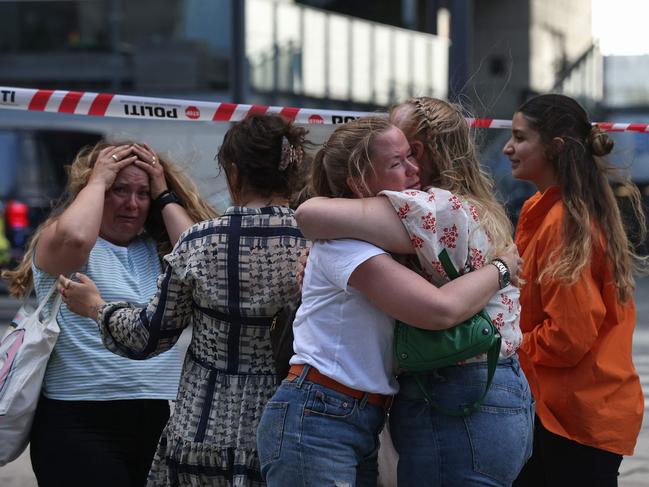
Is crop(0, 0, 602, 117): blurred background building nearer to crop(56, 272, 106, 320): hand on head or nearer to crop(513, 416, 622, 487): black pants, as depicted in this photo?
crop(513, 416, 622, 487): black pants

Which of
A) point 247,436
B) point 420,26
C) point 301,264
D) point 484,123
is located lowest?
point 247,436

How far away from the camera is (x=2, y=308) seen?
15.7 meters

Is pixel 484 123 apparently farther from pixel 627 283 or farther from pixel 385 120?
pixel 385 120

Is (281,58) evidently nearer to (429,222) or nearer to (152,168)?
(152,168)

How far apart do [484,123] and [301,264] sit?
65.3 inches

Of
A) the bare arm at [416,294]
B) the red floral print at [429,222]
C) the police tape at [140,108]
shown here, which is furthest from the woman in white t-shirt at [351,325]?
the police tape at [140,108]

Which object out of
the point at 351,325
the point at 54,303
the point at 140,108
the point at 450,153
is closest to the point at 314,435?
the point at 351,325

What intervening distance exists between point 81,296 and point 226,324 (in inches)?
18.4

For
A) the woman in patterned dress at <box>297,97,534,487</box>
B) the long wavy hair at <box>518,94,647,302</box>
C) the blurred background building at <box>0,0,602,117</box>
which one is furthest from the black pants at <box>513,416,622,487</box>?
the blurred background building at <box>0,0,602,117</box>

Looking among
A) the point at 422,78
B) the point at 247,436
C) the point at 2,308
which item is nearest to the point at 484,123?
the point at 247,436

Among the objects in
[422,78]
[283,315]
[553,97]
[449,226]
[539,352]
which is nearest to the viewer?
[449,226]

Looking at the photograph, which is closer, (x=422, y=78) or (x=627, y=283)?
(x=627, y=283)

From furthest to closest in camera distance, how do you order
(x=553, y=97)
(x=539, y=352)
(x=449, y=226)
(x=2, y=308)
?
1. (x=2, y=308)
2. (x=553, y=97)
3. (x=539, y=352)
4. (x=449, y=226)

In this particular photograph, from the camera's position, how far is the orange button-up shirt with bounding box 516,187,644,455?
3.37 m
